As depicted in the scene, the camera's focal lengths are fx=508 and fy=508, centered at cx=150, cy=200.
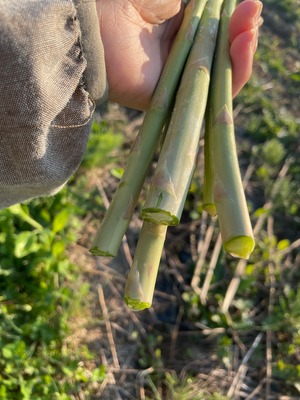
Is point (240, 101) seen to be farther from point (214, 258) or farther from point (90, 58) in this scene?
point (90, 58)

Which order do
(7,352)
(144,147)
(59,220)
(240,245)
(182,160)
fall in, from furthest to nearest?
(59,220), (7,352), (144,147), (182,160), (240,245)

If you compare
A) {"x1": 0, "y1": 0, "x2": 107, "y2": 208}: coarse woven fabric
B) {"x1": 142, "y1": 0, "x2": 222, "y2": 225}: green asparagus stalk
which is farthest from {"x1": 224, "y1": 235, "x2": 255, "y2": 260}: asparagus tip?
{"x1": 0, "y1": 0, "x2": 107, "y2": 208}: coarse woven fabric

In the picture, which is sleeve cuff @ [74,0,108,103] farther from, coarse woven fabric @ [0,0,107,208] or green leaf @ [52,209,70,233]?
green leaf @ [52,209,70,233]

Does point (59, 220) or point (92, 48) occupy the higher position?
point (92, 48)

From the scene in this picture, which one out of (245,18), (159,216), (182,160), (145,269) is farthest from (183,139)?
(245,18)

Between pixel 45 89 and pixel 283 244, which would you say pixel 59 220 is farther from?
pixel 283 244
